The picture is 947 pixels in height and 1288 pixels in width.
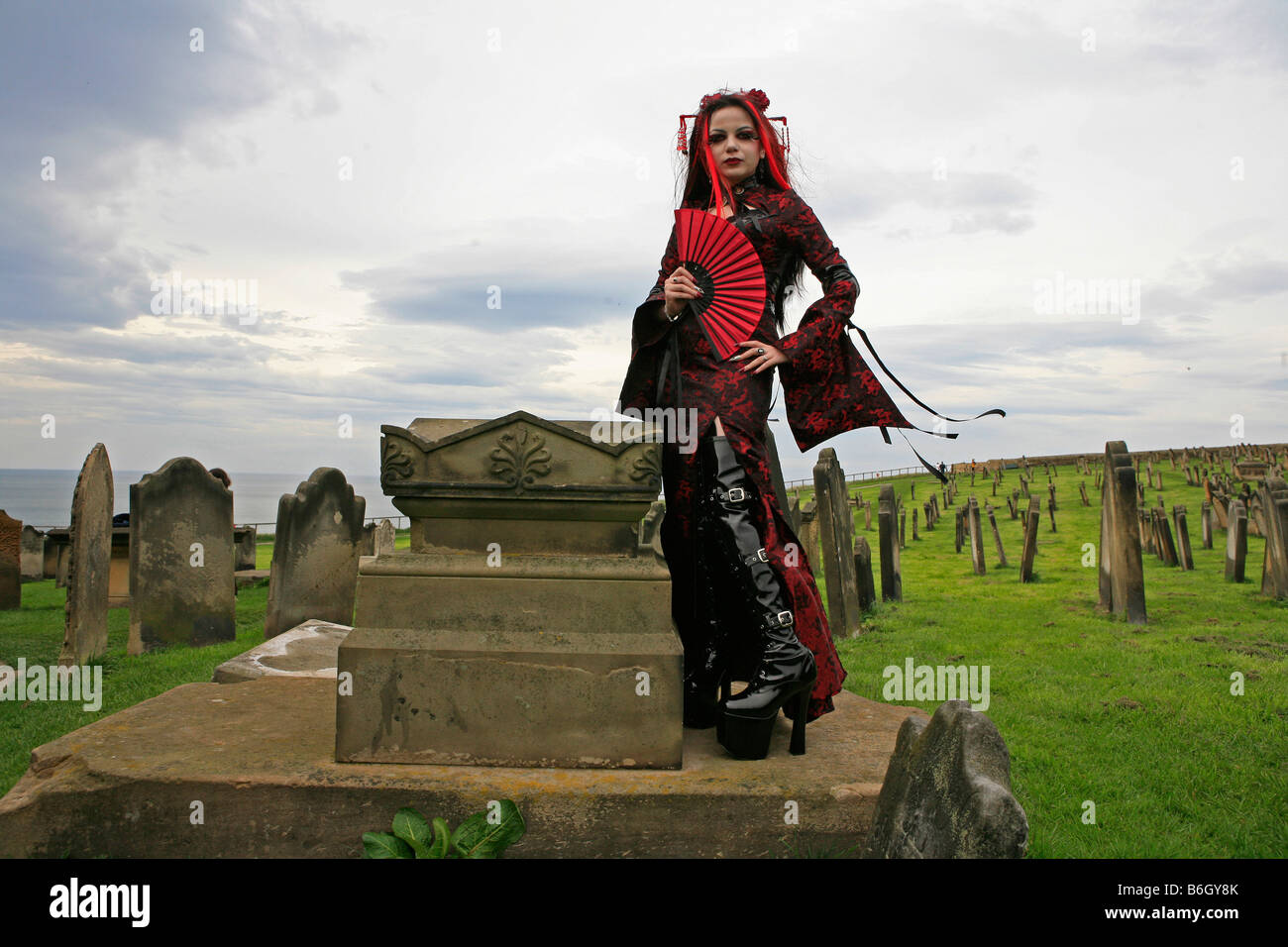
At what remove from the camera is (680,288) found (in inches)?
135

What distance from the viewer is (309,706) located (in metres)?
3.78

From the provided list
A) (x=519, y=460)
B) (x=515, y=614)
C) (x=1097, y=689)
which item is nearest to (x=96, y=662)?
(x=515, y=614)

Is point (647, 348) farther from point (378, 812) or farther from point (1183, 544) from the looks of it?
point (1183, 544)

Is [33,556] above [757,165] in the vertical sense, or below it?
below

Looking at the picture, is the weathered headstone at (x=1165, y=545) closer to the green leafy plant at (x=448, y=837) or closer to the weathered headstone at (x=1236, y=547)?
the weathered headstone at (x=1236, y=547)

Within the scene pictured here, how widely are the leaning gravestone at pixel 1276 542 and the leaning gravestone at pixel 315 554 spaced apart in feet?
29.9

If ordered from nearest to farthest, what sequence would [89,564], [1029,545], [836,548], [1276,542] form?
[89,564], [836,548], [1276,542], [1029,545]

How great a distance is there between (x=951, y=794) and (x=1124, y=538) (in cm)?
728

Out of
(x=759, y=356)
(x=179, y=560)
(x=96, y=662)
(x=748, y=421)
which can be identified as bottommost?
(x=96, y=662)
